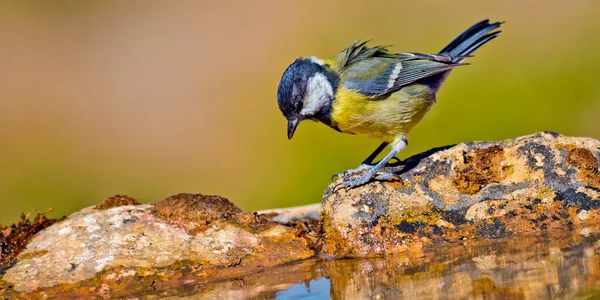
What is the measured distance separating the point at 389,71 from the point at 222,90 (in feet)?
19.4

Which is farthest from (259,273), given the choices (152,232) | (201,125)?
(201,125)

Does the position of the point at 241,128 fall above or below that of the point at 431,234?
above

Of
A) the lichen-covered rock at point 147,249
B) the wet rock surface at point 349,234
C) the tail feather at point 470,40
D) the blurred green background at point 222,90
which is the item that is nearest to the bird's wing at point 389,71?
the tail feather at point 470,40

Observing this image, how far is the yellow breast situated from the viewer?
4.35 meters

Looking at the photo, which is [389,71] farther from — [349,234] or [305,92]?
[349,234]

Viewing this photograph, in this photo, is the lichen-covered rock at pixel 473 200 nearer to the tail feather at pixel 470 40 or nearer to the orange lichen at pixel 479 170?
the orange lichen at pixel 479 170

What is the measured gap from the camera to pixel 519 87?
311 inches

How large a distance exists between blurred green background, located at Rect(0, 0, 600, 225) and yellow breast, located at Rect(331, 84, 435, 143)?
8.07 ft

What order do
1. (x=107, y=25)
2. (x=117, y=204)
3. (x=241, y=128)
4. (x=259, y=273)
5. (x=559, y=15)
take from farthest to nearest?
(x=107, y=25) < (x=559, y=15) < (x=241, y=128) < (x=117, y=204) < (x=259, y=273)

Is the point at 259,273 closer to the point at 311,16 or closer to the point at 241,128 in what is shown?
the point at 241,128

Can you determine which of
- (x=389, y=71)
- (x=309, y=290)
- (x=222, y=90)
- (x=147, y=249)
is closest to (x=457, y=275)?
(x=309, y=290)

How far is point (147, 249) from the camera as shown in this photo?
3486 mm

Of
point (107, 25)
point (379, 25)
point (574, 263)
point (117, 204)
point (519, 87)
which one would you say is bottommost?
point (574, 263)

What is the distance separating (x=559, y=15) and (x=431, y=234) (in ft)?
23.9
